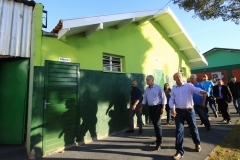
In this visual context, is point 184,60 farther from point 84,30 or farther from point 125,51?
point 84,30

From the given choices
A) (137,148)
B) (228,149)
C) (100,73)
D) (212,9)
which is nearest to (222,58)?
(212,9)

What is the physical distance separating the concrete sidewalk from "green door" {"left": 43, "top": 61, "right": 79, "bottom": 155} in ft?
1.16

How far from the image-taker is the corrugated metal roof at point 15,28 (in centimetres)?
429

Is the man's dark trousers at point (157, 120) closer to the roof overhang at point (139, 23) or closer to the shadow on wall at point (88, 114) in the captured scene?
the shadow on wall at point (88, 114)

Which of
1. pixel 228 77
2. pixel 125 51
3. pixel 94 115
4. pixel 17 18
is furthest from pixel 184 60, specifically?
pixel 228 77

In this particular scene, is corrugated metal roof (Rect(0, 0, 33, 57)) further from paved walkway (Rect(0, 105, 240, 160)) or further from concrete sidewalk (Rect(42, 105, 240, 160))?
concrete sidewalk (Rect(42, 105, 240, 160))

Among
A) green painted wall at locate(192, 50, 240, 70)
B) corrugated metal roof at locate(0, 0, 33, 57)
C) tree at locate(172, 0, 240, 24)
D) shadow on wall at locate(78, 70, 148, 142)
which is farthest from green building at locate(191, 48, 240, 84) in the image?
corrugated metal roof at locate(0, 0, 33, 57)

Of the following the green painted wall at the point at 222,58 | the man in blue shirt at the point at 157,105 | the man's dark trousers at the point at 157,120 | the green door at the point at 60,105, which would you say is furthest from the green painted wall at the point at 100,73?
the green painted wall at the point at 222,58

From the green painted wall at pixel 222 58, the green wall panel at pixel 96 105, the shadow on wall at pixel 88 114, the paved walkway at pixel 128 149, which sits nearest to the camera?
the paved walkway at pixel 128 149

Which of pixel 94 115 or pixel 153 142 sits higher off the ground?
pixel 94 115

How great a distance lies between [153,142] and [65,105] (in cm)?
282

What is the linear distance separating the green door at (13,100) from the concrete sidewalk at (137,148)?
1.30 meters

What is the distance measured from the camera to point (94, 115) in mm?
5602

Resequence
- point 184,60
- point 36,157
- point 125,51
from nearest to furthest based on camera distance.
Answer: point 36,157, point 125,51, point 184,60
